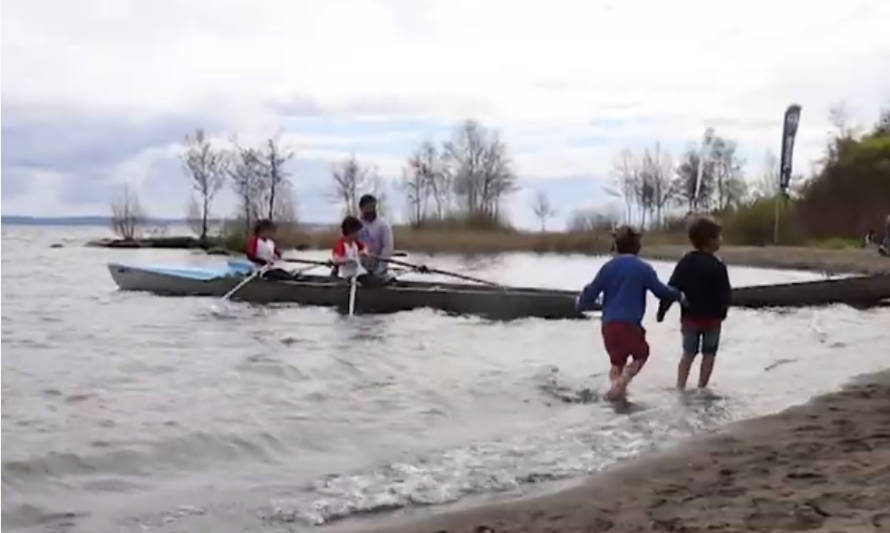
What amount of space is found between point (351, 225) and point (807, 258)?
28.1 metres

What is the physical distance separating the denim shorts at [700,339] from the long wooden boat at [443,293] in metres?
8.04

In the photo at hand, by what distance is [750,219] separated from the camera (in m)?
59.2

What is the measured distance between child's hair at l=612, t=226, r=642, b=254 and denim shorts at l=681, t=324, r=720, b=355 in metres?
0.84

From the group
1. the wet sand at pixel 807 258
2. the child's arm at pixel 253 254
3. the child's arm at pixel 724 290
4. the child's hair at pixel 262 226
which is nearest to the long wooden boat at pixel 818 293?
the child's hair at pixel 262 226

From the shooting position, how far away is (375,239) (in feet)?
62.0

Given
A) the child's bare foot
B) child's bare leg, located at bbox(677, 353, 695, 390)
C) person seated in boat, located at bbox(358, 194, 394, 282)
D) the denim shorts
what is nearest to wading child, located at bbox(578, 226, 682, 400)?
the child's bare foot

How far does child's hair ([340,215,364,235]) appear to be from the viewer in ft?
60.1

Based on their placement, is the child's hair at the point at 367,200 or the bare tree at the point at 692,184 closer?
the child's hair at the point at 367,200

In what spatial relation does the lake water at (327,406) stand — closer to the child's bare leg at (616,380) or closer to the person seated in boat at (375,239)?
the child's bare leg at (616,380)

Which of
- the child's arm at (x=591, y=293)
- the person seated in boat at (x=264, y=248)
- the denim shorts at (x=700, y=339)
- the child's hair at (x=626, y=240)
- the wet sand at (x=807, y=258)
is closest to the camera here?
the child's arm at (x=591, y=293)

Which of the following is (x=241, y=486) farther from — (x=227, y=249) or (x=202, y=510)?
(x=227, y=249)

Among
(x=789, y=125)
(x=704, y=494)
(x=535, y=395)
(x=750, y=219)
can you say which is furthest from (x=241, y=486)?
(x=750, y=219)

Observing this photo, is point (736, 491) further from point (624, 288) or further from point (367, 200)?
point (367, 200)

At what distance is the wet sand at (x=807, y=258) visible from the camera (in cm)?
3625
